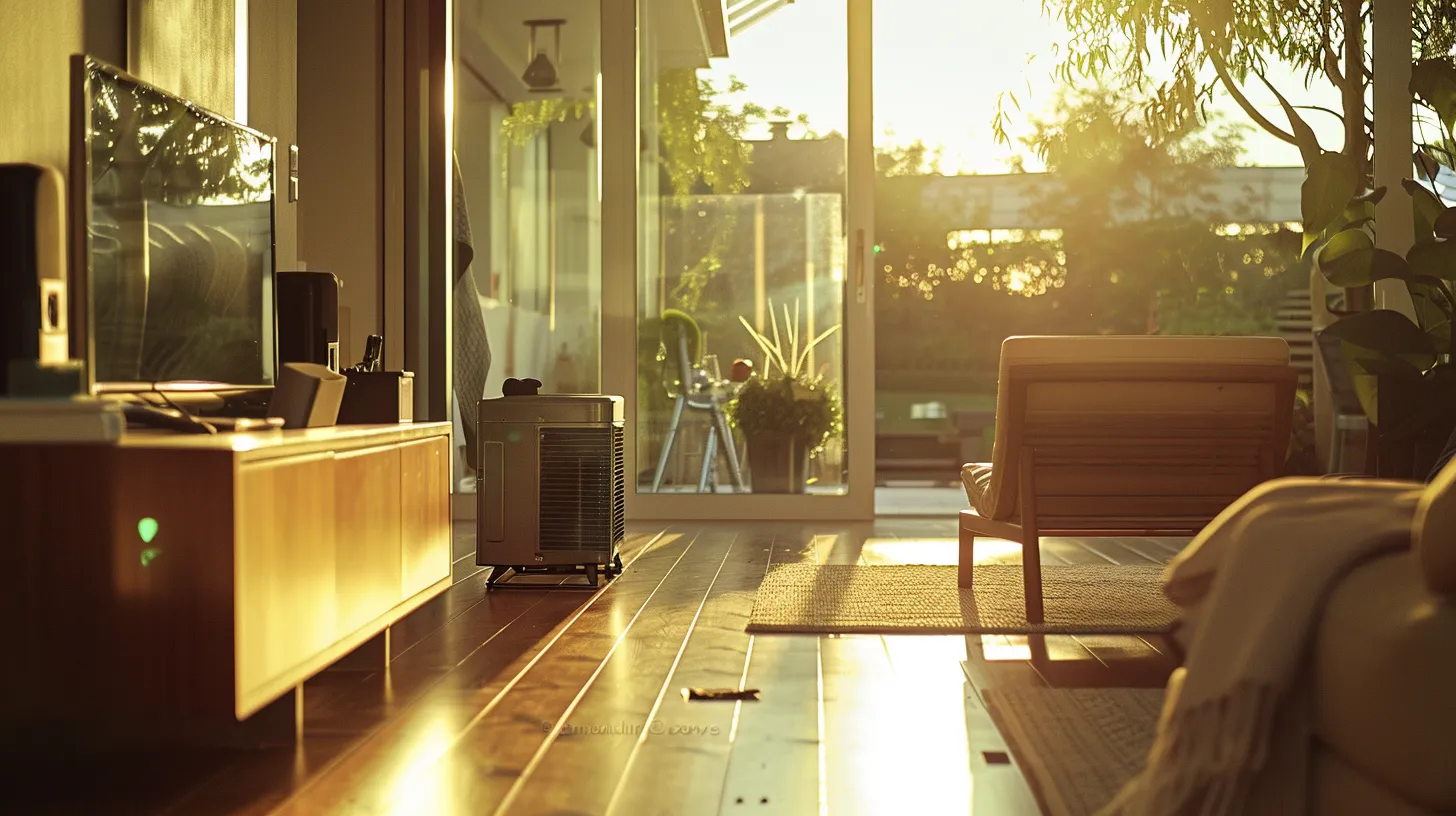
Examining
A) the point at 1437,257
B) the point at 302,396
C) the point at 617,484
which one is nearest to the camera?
the point at 302,396

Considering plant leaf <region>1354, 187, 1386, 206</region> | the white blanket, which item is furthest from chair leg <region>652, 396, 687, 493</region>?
the white blanket

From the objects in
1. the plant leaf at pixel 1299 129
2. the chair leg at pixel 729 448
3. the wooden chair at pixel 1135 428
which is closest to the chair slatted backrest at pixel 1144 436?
the wooden chair at pixel 1135 428

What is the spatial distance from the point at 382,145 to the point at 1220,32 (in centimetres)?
386

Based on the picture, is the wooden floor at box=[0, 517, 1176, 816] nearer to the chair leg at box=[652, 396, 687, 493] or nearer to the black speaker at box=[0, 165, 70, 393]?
the black speaker at box=[0, 165, 70, 393]

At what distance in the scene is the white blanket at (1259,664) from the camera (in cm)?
134

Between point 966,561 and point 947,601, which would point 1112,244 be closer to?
point 966,561

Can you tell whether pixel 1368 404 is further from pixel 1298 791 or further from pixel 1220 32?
pixel 1298 791

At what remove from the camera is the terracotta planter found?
636 centimetres

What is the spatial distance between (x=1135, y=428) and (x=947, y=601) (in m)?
0.68

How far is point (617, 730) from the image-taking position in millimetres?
2322

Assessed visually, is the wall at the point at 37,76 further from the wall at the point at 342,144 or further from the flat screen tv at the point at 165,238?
the wall at the point at 342,144

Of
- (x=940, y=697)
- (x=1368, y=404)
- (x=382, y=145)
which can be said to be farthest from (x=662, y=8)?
(x=940, y=697)

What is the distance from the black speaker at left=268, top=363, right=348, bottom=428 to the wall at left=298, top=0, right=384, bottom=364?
3305 mm

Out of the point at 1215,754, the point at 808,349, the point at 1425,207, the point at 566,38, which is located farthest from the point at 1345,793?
the point at 566,38
